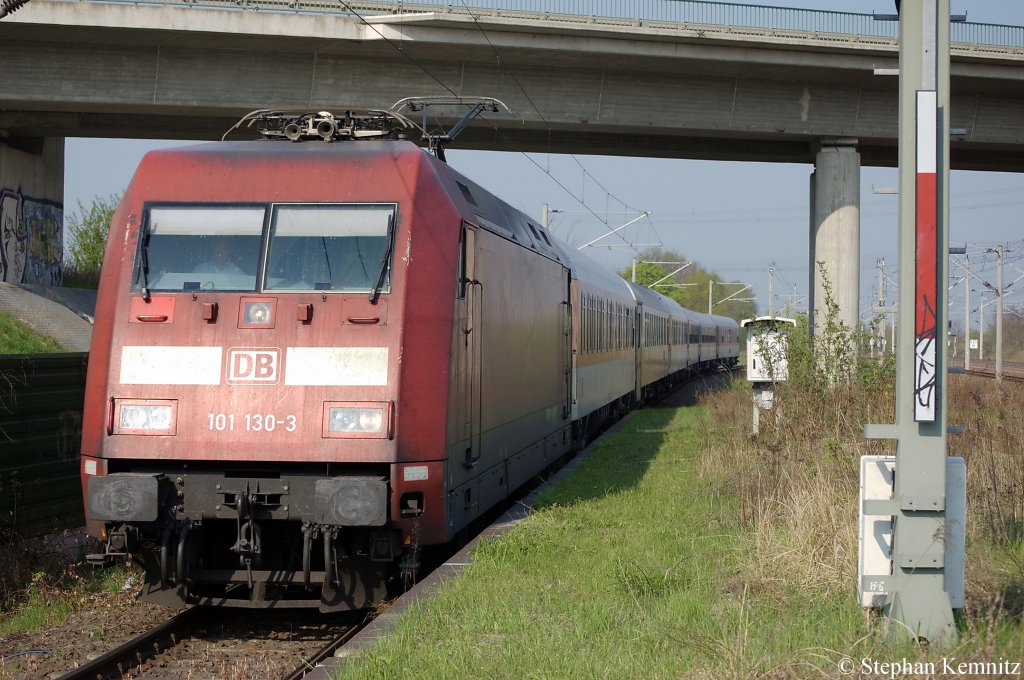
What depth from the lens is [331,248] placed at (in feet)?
25.0

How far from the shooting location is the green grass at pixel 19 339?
24.7m

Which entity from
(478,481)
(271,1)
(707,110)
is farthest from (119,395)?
(707,110)

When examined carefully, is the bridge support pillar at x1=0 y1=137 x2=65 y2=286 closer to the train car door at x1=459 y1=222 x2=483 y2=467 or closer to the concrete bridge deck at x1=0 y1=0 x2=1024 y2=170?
the concrete bridge deck at x1=0 y1=0 x2=1024 y2=170

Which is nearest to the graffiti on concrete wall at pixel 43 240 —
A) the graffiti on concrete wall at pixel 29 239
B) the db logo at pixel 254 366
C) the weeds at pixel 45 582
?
the graffiti on concrete wall at pixel 29 239

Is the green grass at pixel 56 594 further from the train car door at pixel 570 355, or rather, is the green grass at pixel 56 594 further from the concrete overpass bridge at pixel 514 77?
the concrete overpass bridge at pixel 514 77

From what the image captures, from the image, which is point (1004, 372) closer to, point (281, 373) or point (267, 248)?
point (267, 248)

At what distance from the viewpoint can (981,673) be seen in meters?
4.46

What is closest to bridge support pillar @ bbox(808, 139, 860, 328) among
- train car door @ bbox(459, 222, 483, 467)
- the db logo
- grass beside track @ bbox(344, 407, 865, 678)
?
grass beside track @ bbox(344, 407, 865, 678)

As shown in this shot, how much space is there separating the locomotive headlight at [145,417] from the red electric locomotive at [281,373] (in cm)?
1

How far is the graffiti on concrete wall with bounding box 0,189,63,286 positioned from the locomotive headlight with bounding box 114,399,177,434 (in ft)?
64.1

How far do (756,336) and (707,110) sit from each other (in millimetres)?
9617

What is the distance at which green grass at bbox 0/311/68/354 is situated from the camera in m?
24.7

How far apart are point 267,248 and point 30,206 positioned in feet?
66.9

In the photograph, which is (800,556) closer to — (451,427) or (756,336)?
(451,427)
